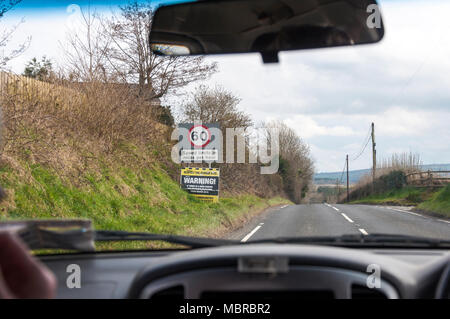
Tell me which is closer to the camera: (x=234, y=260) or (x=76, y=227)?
(x=234, y=260)

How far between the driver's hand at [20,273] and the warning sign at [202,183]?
16.9m

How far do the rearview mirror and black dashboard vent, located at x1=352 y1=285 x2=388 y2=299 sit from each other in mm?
1591

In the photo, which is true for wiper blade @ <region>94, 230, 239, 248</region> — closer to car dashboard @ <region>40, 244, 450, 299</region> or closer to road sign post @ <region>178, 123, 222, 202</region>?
car dashboard @ <region>40, 244, 450, 299</region>

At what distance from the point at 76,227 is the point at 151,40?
4.78 ft

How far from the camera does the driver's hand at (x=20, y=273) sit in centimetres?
150

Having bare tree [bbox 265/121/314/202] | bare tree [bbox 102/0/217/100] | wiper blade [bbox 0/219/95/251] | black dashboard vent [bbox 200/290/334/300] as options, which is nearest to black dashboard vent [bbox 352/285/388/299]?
black dashboard vent [bbox 200/290/334/300]

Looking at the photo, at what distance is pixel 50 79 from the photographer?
520 inches

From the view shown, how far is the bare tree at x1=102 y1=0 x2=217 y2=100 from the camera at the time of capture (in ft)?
48.2

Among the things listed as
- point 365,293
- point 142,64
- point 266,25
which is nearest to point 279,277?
point 365,293

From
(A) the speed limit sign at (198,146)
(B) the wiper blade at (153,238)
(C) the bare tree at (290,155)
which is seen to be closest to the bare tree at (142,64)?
(A) the speed limit sign at (198,146)

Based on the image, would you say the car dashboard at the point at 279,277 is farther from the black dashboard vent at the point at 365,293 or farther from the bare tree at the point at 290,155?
the bare tree at the point at 290,155

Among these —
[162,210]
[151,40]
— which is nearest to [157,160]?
[162,210]
